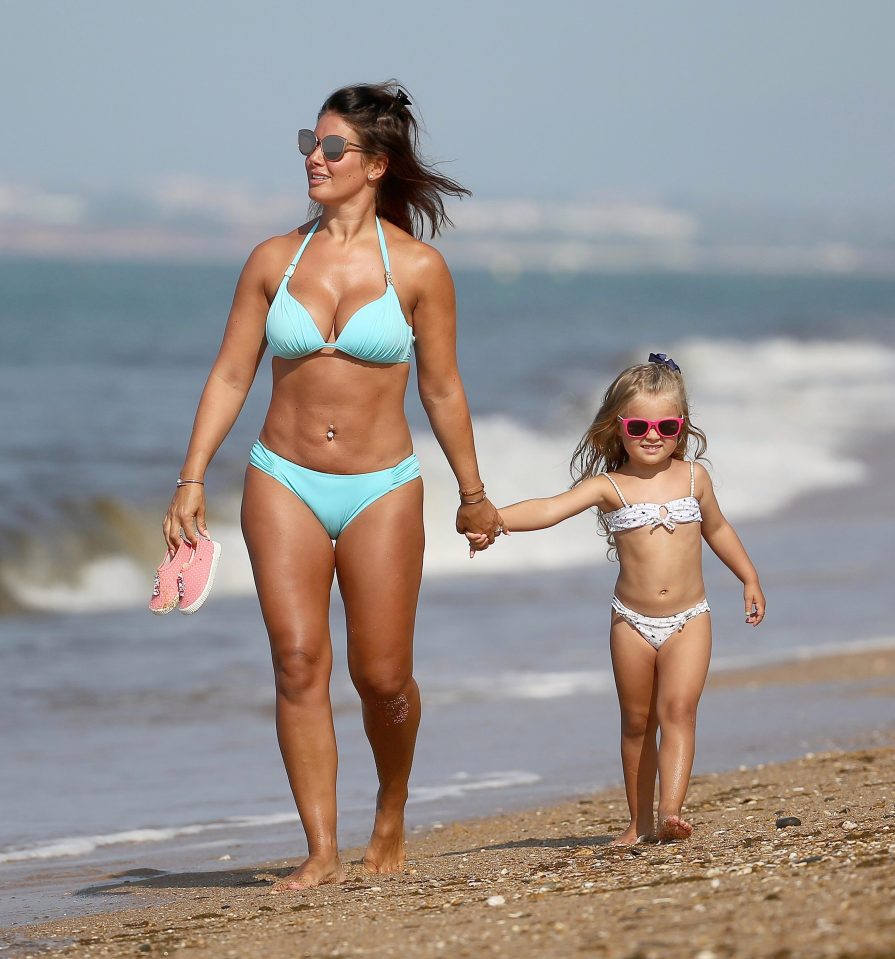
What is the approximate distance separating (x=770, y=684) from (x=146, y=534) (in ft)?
22.5

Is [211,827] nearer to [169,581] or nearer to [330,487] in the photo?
[169,581]

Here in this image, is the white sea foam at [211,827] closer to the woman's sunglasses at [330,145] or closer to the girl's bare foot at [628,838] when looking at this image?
the girl's bare foot at [628,838]

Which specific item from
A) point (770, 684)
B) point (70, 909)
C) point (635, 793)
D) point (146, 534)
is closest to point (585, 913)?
point (635, 793)

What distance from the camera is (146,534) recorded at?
13.5 m

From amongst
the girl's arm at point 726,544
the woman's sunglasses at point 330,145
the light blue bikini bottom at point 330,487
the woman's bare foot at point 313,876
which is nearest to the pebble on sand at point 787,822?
the girl's arm at point 726,544

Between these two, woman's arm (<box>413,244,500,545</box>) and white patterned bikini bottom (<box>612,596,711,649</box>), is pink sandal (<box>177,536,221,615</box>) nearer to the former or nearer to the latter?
woman's arm (<box>413,244,500,545</box>)

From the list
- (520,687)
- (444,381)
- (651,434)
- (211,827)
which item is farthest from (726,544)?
(520,687)

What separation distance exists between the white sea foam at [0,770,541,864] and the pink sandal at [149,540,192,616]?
1487mm

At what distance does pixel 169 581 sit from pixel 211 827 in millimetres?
1778

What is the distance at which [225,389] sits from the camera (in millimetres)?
4551

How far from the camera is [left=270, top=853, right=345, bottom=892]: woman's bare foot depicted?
4.43 metres

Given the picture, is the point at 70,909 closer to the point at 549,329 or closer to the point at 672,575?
the point at 672,575

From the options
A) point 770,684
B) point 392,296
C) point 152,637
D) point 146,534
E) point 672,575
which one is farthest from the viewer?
point 146,534

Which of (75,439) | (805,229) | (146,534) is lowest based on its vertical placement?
(146,534)
